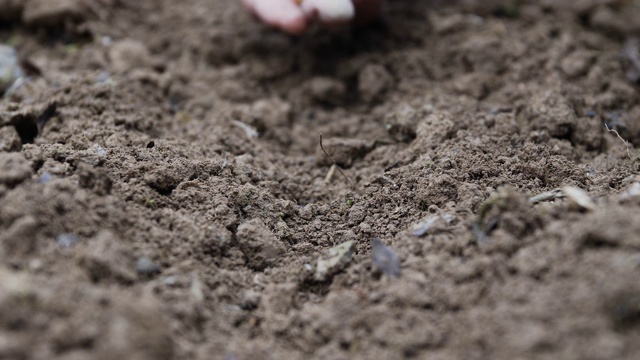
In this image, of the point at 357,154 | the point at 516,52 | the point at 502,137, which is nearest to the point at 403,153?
the point at 357,154

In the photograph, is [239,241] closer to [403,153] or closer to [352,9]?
[403,153]

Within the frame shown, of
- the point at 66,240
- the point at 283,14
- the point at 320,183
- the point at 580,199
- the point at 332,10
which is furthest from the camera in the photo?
the point at 283,14

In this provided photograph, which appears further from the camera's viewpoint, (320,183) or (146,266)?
(320,183)

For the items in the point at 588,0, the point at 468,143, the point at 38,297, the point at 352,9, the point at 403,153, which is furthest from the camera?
the point at 588,0

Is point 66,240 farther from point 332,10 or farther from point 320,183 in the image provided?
point 332,10

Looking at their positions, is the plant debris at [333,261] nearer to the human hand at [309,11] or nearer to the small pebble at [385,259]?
the small pebble at [385,259]

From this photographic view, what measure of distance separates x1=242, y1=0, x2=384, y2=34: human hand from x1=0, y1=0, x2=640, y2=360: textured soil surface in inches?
5.7

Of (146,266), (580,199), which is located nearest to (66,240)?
(146,266)

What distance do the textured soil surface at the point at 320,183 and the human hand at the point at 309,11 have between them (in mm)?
146

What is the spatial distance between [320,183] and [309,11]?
0.77 meters

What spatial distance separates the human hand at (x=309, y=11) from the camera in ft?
7.83

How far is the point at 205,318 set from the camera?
1477 millimetres

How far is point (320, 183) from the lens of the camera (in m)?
2.14

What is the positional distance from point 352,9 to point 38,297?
1.64 meters
